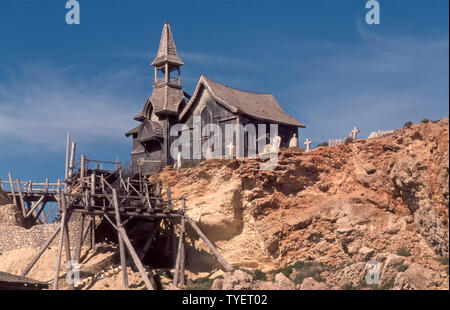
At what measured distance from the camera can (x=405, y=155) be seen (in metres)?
37.6

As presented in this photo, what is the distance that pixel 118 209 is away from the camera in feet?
128

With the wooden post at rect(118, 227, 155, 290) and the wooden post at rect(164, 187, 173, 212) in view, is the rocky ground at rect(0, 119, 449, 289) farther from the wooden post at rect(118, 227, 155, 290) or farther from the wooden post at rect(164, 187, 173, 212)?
the wooden post at rect(118, 227, 155, 290)

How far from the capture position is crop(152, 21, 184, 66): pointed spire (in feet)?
166

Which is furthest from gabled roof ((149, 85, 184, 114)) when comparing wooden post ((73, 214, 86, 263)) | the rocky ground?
wooden post ((73, 214, 86, 263))

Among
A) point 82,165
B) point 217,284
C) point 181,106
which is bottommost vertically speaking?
point 217,284

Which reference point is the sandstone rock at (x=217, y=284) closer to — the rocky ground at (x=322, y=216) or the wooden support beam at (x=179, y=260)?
the rocky ground at (x=322, y=216)

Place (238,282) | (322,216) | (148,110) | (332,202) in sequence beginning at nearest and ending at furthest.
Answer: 1. (238,282)
2. (322,216)
3. (332,202)
4. (148,110)

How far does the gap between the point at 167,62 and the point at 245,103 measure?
6.58 m

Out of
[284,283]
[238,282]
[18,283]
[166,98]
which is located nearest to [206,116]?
[166,98]

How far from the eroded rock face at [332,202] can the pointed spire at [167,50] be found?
8994mm

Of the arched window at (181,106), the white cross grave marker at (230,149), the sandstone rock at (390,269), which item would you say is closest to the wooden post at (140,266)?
the white cross grave marker at (230,149)

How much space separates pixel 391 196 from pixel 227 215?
29.0ft

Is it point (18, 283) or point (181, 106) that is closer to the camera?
point (18, 283)

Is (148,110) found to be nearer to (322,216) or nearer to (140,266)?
(322,216)
